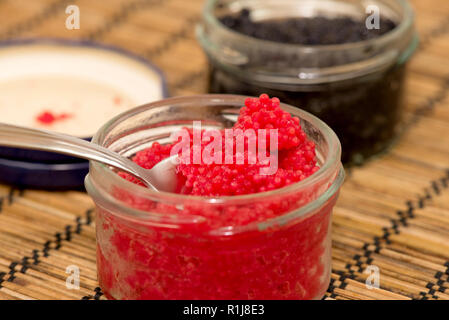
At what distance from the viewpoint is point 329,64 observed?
132cm

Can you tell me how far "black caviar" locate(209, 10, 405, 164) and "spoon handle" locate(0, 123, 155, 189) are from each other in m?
0.45

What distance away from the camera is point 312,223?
97 cm

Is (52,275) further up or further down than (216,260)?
further down

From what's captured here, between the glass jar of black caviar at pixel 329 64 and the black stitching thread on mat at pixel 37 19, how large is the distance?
1.88ft

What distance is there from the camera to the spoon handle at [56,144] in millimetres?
950

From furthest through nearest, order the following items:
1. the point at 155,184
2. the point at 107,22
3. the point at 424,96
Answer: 1. the point at 107,22
2. the point at 424,96
3. the point at 155,184

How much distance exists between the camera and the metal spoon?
950 mm

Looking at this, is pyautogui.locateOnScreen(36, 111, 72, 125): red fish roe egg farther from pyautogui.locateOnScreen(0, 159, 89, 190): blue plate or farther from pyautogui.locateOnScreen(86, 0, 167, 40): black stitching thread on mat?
pyautogui.locateOnScreen(86, 0, 167, 40): black stitching thread on mat

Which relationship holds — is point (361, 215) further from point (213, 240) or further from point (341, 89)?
point (213, 240)

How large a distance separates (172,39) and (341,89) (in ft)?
2.09
